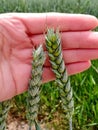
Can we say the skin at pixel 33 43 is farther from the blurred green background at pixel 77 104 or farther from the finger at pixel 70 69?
the blurred green background at pixel 77 104

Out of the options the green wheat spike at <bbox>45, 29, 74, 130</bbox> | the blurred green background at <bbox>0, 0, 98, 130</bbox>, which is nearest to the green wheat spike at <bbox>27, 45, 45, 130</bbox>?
the green wheat spike at <bbox>45, 29, 74, 130</bbox>

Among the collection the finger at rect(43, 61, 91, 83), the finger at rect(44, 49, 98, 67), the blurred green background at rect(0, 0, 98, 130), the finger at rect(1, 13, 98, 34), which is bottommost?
the blurred green background at rect(0, 0, 98, 130)

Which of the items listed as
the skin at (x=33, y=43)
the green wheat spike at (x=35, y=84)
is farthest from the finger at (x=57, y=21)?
the green wheat spike at (x=35, y=84)

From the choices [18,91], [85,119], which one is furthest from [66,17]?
[85,119]

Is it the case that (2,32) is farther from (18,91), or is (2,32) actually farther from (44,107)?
→ (44,107)

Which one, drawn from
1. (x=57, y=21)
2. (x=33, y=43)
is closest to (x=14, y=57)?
(x=33, y=43)

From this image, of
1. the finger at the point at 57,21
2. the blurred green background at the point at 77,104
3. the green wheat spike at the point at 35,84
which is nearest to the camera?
the green wheat spike at the point at 35,84

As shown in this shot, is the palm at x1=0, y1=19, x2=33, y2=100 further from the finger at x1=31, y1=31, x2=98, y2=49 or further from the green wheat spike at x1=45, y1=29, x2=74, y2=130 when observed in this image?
the green wheat spike at x1=45, y1=29, x2=74, y2=130

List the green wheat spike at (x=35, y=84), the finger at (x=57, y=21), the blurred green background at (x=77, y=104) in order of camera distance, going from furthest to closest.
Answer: the blurred green background at (x=77, y=104) → the finger at (x=57, y=21) → the green wheat spike at (x=35, y=84)
